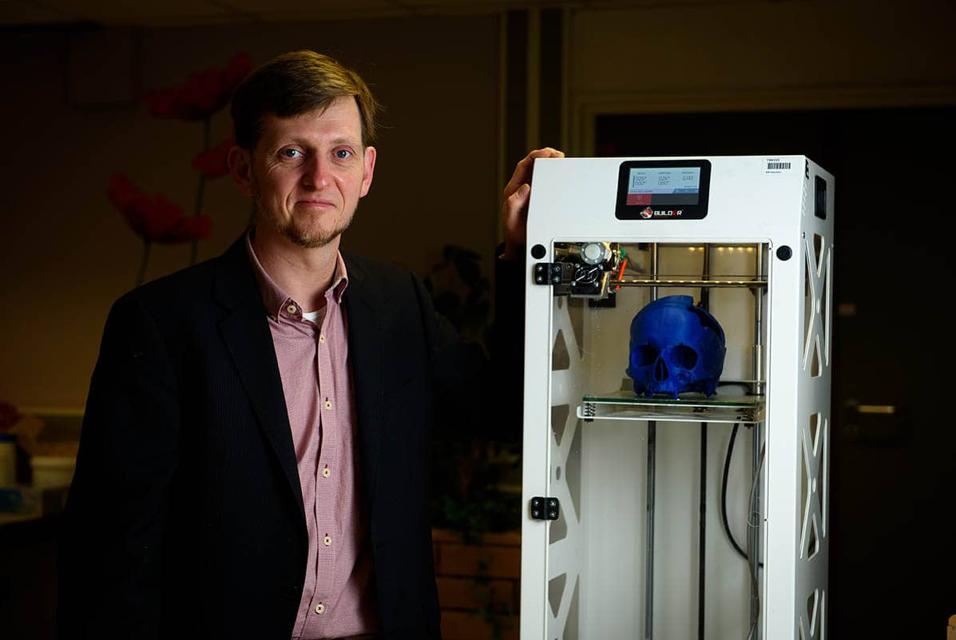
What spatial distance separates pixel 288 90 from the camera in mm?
1960

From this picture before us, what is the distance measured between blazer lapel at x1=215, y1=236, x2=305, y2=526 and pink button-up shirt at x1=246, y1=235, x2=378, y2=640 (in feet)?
0.14

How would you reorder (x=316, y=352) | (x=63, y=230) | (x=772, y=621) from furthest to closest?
(x=63, y=230) < (x=316, y=352) < (x=772, y=621)

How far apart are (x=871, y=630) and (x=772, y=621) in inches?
101

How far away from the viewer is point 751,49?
432 cm

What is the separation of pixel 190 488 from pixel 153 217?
3116 millimetres

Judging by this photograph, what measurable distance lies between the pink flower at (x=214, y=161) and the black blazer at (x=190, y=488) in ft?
9.43

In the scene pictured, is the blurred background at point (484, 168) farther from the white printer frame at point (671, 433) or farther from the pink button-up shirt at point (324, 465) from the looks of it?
the pink button-up shirt at point (324, 465)

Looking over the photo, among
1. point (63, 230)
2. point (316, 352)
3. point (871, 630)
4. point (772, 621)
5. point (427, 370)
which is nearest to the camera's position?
point (772, 621)


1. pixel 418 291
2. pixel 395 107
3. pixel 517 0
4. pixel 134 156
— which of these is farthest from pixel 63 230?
pixel 418 291

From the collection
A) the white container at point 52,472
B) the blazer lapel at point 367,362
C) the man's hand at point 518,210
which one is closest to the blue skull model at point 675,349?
the man's hand at point 518,210

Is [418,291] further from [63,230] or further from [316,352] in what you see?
[63,230]

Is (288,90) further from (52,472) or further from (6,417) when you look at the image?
(6,417)

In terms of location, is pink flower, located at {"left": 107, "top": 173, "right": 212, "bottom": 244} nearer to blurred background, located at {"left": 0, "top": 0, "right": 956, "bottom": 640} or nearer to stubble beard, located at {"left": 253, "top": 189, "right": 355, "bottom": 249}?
blurred background, located at {"left": 0, "top": 0, "right": 956, "bottom": 640}

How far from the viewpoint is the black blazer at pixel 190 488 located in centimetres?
189
